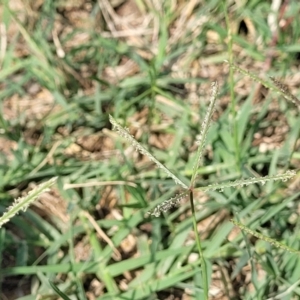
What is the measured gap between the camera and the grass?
1.61 metres

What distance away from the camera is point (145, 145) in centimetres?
190

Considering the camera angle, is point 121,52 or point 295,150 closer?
point 295,150

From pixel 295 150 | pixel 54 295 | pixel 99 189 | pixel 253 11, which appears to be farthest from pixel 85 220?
pixel 253 11

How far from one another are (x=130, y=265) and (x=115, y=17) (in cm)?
105

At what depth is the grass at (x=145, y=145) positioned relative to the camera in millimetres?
1610

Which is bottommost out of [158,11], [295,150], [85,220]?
[85,220]

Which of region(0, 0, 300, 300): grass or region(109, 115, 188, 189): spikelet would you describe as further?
region(0, 0, 300, 300): grass

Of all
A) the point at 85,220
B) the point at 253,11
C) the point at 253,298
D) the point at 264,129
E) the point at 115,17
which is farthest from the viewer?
the point at 115,17

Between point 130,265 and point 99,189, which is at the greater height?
point 99,189

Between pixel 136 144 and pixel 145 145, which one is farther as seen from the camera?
pixel 145 145

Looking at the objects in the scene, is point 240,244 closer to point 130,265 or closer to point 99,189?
point 130,265

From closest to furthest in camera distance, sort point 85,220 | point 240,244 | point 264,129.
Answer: point 240,244, point 85,220, point 264,129

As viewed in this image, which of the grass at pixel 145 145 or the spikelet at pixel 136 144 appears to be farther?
the grass at pixel 145 145

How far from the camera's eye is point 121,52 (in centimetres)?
212
